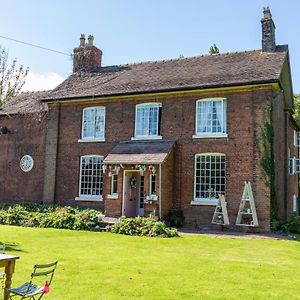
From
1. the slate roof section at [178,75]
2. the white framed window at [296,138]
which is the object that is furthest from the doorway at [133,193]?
the white framed window at [296,138]

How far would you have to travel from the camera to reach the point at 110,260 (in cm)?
1109

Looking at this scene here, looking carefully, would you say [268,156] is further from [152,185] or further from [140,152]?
[140,152]

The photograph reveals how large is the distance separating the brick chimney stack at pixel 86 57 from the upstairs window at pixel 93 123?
512cm

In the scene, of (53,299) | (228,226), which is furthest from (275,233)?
(53,299)

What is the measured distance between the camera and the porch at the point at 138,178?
1980 cm

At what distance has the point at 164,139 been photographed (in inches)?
843

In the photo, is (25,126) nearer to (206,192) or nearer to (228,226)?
(206,192)

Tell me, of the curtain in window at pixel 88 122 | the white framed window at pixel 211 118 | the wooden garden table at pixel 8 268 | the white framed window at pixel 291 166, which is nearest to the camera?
the wooden garden table at pixel 8 268

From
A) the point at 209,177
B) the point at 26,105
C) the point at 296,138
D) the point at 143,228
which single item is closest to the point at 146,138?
the point at 209,177

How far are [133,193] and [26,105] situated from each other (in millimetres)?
11075

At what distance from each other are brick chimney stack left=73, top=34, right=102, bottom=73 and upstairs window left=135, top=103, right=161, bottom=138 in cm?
716

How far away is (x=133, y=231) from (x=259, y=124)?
299 inches

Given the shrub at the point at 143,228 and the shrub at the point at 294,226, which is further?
the shrub at the point at 294,226

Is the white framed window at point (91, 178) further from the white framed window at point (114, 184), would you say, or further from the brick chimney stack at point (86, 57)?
the brick chimney stack at point (86, 57)
